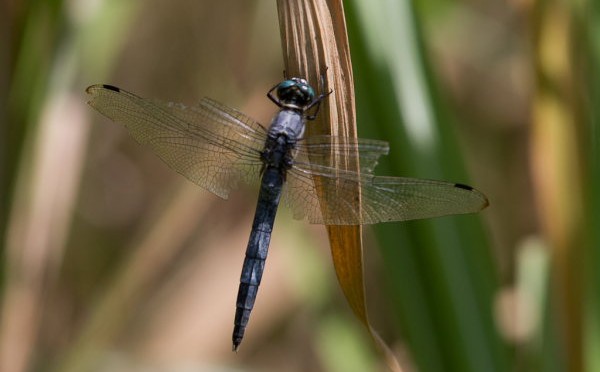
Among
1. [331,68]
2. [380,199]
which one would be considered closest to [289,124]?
[380,199]

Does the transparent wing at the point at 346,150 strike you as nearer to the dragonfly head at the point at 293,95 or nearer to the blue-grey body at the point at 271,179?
the dragonfly head at the point at 293,95

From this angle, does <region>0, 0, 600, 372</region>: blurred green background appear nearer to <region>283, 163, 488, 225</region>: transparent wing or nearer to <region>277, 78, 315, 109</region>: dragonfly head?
<region>283, 163, 488, 225</region>: transparent wing

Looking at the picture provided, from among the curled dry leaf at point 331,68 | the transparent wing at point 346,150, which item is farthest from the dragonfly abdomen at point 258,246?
the curled dry leaf at point 331,68

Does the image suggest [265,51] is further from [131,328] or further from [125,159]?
[131,328]

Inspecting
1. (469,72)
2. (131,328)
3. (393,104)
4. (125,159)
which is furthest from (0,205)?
(469,72)

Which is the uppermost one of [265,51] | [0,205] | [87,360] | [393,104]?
[265,51]

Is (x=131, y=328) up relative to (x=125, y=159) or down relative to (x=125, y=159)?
down

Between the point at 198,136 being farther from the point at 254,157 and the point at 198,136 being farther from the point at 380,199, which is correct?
the point at 380,199

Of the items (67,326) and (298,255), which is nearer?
(298,255)
